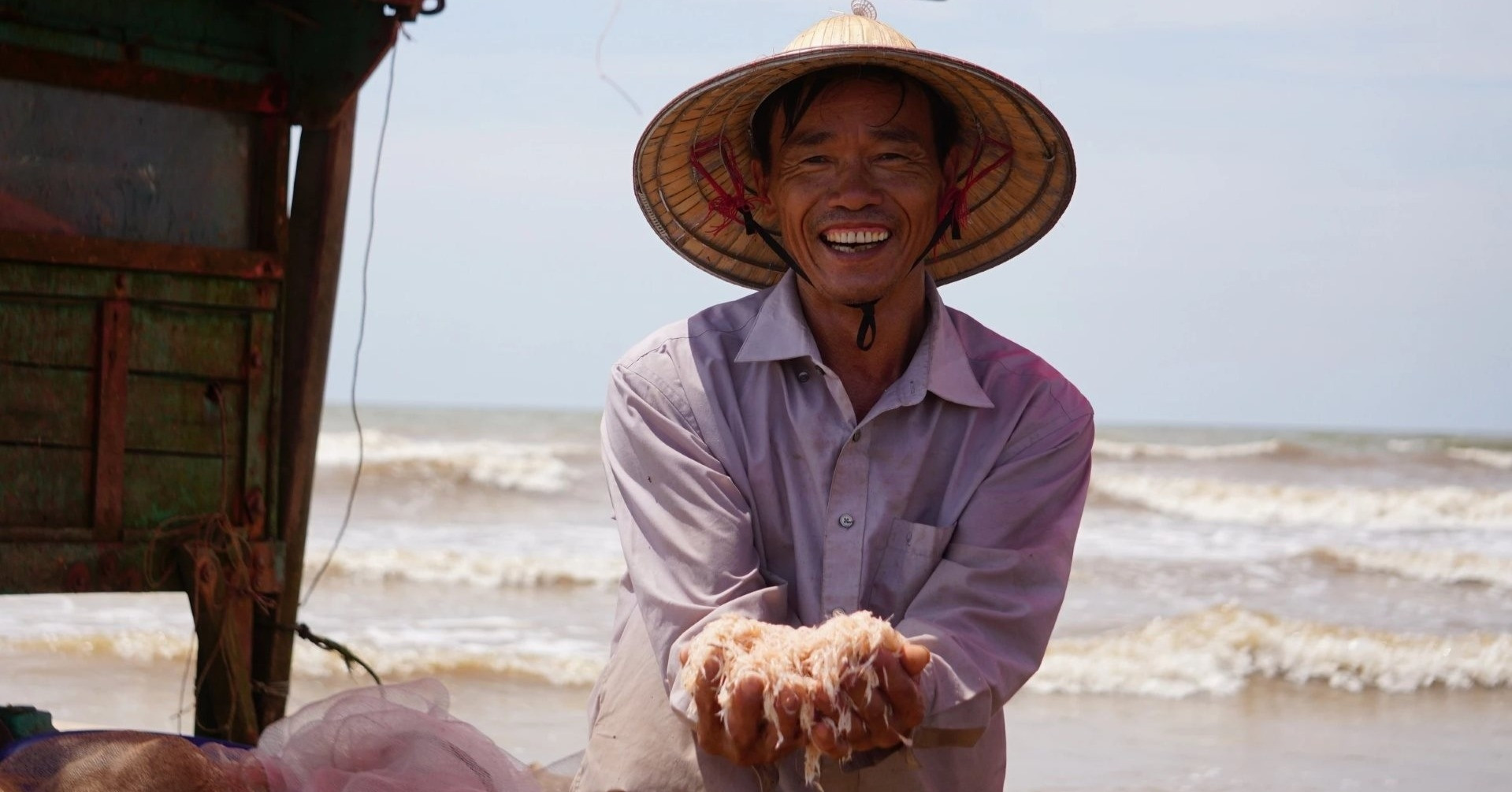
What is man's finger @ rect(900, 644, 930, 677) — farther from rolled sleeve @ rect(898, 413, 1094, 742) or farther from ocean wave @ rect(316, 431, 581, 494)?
ocean wave @ rect(316, 431, 581, 494)

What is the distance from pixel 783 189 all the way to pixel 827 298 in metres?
0.19

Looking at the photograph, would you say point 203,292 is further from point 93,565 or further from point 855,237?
point 855,237

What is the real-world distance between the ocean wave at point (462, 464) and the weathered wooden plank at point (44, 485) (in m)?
12.0

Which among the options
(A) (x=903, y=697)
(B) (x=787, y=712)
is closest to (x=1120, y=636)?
(A) (x=903, y=697)

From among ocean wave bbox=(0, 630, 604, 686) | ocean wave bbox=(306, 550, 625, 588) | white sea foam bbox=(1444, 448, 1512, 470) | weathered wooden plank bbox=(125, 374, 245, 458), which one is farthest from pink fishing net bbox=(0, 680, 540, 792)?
white sea foam bbox=(1444, 448, 1512, 470)

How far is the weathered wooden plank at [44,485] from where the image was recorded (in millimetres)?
2951

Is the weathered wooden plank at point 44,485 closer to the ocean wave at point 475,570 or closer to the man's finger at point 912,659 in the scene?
the man's finger at point 912,659

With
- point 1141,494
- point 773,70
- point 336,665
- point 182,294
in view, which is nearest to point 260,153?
point 182,294

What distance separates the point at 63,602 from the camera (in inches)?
285

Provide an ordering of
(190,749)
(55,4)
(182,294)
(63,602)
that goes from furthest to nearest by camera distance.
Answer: (63,602)
(182,294)
(55,4)
(190,749)

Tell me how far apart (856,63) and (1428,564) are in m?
9.40

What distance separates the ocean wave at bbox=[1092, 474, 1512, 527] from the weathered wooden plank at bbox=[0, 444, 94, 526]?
12.9 metres

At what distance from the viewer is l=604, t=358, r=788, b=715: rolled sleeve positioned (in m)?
2.03

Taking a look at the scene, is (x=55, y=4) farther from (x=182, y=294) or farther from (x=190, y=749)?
(x=190, y=749)
